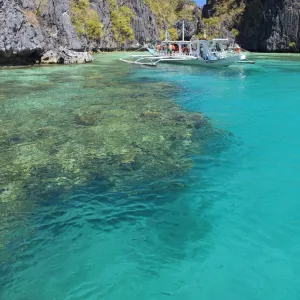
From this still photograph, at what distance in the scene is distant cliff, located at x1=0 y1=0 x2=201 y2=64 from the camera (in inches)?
1284

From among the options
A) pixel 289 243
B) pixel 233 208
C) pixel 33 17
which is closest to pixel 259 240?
pixel 289 243

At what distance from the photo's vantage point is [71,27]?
46.2 metres

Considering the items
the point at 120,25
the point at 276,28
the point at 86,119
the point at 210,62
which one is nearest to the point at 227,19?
the point at 276,28

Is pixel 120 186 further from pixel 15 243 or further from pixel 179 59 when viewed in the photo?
pixel 179 59

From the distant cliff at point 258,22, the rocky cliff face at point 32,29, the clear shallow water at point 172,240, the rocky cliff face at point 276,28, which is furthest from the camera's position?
the distant cliff at point 258,22

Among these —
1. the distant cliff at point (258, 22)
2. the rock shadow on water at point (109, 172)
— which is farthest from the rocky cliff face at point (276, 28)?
the rock shadow on water at point (109, 172)

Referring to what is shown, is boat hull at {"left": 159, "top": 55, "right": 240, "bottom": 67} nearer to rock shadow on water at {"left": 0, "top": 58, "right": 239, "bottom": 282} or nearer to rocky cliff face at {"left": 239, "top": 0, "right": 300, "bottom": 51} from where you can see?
rock shadow on water at {"left": 0, "top": 58, "right": 239, "bottom": 282}

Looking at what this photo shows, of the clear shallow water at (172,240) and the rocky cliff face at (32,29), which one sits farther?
the rocky cliff face at (32,29)

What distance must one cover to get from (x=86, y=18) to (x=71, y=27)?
24.7 metres

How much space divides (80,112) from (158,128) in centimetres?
405

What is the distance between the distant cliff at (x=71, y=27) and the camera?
3262 centimetres

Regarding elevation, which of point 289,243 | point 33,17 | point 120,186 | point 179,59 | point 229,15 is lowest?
point 289,243

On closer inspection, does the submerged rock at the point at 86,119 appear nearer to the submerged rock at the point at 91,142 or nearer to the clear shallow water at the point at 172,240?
the submerged rock at the point at 91,142

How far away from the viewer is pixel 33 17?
37438 mm
